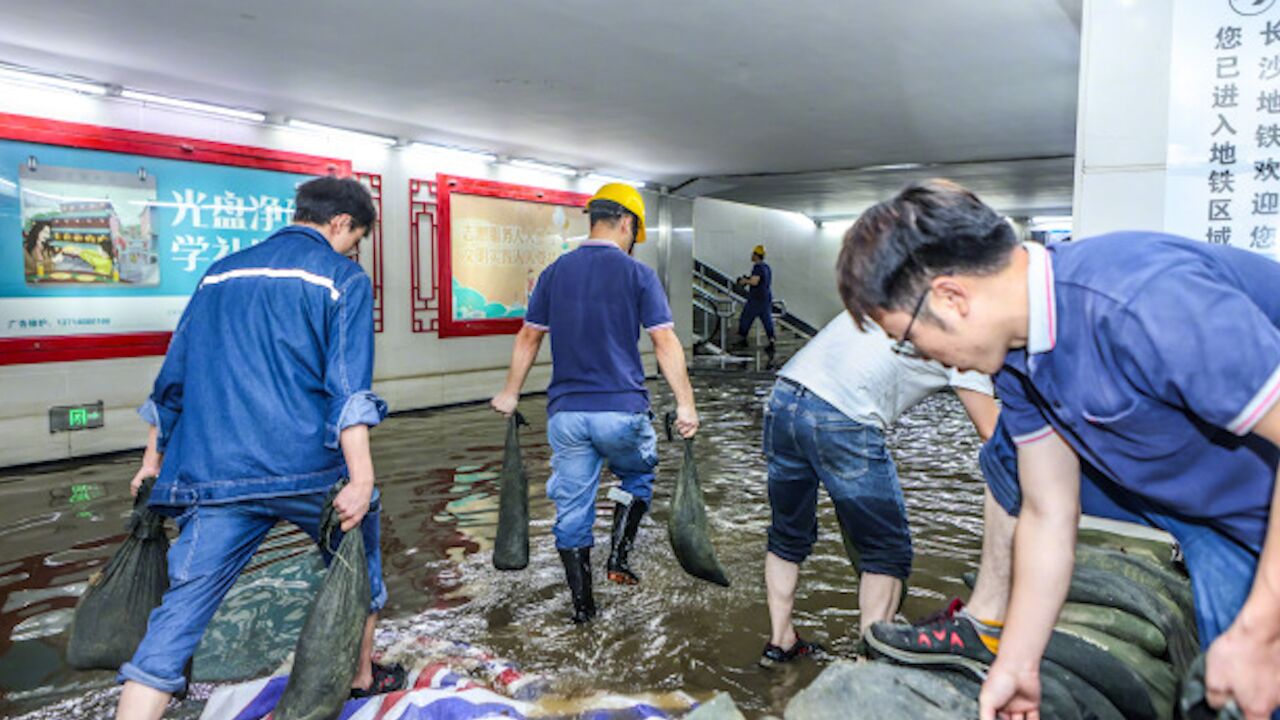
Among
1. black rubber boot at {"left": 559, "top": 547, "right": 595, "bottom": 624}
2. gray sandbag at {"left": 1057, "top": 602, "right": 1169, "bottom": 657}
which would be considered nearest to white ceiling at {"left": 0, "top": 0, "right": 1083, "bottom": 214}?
black rubber boot at {"left": 559, "top": 547, "right": 595, "bottom": 624}

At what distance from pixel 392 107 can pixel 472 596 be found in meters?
5.54

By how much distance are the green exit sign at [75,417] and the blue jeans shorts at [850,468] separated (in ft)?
20.4

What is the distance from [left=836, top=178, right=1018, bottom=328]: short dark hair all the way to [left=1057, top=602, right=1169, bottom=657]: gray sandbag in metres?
1.42

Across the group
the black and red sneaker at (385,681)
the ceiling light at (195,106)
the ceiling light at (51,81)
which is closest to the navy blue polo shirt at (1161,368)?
the black and red sneaker at (385,681)

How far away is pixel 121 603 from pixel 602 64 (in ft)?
17.3

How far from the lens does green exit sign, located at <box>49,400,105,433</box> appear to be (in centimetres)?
656

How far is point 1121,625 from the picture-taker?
228 cm

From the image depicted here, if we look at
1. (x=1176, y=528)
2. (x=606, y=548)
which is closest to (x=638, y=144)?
(x=606, y=548)

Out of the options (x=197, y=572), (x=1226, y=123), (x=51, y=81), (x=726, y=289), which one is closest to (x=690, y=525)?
(x=197, y=572)

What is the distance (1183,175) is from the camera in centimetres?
320

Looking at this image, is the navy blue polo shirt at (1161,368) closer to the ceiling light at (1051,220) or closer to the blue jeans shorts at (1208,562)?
the blue jeans shorts at (1208,562)

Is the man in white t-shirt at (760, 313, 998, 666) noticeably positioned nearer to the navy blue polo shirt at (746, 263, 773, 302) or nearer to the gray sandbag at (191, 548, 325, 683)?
the gray sandbag at (191, 548, 325, 683)

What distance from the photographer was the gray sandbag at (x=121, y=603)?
2342 millimetres

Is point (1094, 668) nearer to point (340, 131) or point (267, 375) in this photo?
point (267, 375)
